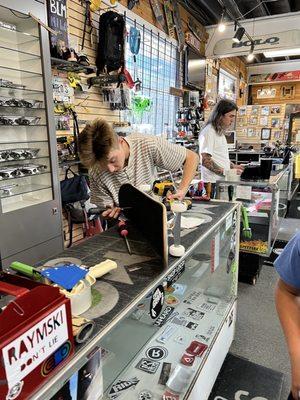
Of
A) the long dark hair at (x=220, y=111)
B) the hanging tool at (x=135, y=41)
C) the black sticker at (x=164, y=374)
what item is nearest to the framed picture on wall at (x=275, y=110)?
the hanging tool at (x=135, y=41)

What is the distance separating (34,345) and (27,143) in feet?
9.08

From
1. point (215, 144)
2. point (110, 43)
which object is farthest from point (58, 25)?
point (215, 144)

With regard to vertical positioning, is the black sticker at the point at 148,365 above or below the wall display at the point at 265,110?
below

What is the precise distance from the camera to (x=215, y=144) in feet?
10.7

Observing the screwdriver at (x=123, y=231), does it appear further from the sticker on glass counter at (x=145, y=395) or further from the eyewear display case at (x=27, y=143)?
the eyewear display case at (x=27, y=143)

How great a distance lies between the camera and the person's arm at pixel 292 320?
1.04m

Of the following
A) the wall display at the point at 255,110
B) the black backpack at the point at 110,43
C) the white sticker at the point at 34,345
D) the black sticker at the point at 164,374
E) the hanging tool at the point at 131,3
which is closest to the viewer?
the white sticker at the point at 34,345

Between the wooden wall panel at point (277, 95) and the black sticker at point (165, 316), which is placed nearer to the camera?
the black sticker at point (165, 316)

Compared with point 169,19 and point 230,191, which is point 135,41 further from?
point 230,191

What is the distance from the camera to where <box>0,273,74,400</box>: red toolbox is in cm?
53

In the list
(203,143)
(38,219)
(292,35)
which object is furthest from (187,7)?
(38,219)

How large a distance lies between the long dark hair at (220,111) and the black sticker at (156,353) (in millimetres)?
2297

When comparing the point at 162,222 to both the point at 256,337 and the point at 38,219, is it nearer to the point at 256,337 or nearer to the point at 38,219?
the point at 256,337

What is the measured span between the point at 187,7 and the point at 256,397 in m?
6.48
